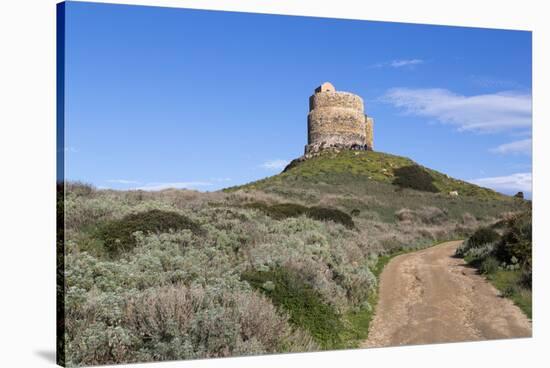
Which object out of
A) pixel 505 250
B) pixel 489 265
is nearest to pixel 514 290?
pixel 489 265

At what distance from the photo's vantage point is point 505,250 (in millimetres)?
17062

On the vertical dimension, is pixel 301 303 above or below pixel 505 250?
below

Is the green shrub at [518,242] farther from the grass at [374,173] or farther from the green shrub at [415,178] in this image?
the green shrub at [415,178]

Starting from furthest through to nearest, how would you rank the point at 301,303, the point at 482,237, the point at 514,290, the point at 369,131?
the point at 482,237, the point at 514,290, the point at 369,131, the point at 301,303

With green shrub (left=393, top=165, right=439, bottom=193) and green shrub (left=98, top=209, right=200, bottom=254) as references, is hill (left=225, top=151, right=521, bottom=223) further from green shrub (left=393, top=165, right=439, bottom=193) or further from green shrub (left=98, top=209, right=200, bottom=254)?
green shrub (left=98, top=209, right=200, bottom=254)

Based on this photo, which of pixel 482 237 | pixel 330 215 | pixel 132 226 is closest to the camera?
pixel 132 226

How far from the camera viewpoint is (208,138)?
1429cm

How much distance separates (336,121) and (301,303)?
20.5 feet

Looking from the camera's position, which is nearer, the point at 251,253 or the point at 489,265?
the point at 251,253

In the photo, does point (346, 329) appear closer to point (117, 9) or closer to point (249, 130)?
point (249, 130)

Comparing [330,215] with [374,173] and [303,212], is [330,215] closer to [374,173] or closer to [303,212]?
[303,212]

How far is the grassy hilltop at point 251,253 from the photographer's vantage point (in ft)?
38.3

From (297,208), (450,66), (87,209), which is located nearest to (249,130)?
(297,208)

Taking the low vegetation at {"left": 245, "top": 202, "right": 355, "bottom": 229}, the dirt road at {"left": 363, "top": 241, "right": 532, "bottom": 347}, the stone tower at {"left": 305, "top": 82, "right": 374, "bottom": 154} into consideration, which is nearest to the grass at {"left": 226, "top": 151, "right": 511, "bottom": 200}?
the stone tower at {"left": 305, "top": 82, "right": 374, "bottom": 154}
